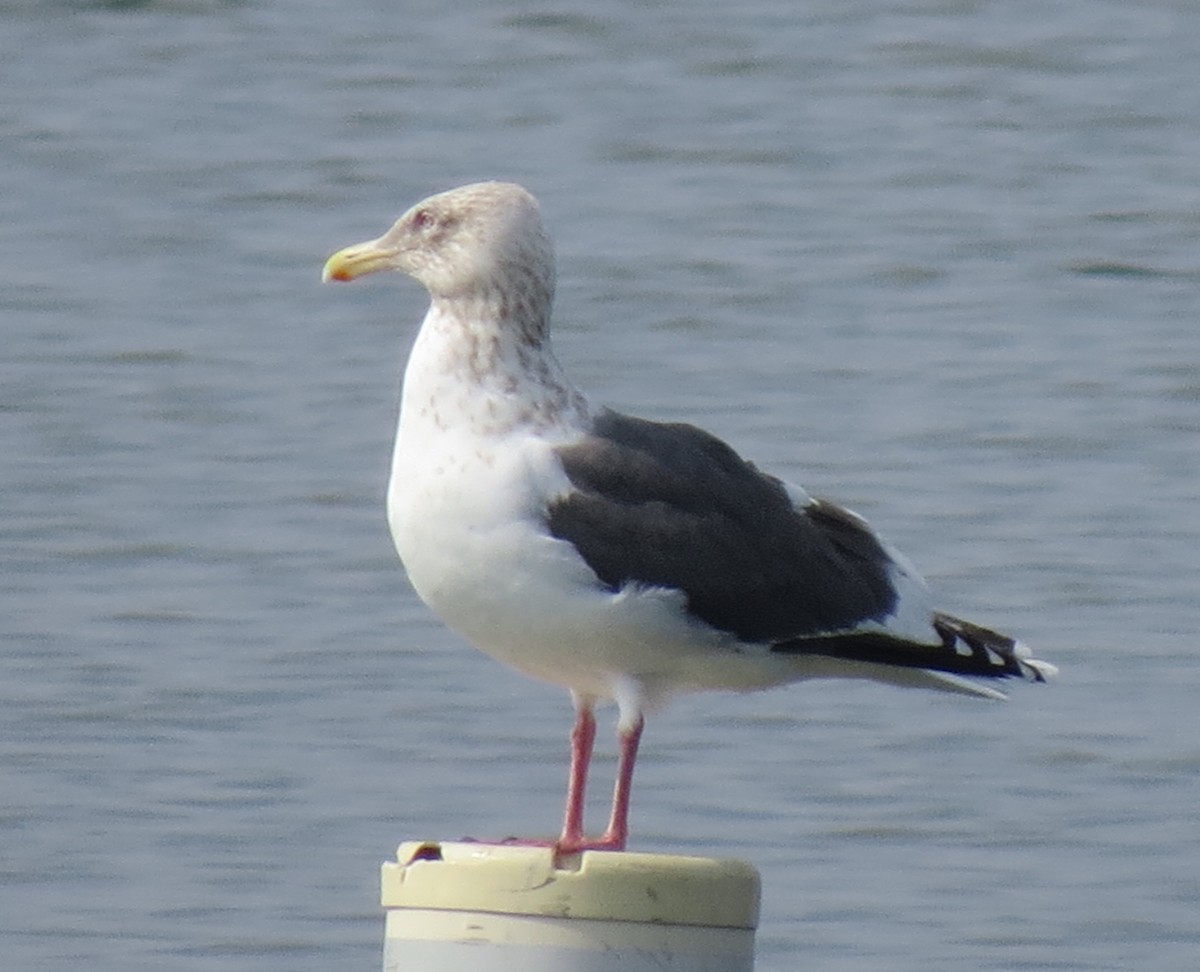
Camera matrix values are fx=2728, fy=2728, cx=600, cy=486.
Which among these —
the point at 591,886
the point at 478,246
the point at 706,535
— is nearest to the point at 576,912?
the point at 591,886

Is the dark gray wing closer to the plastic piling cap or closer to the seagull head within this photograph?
the seagull head

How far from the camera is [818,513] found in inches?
162

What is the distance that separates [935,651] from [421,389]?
2.79 ft

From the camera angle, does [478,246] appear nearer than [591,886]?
No

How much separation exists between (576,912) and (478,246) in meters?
1.06

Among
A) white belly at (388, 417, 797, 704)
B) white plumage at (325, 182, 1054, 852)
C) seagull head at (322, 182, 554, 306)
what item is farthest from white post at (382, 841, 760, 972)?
seagull head at (322, 182, 554, 306)

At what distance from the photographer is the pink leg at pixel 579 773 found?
3623mm

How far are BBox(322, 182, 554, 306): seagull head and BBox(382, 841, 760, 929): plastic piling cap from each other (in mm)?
923

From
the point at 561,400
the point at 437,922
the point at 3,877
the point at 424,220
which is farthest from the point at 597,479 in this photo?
the point at 3,877

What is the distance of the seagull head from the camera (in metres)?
3.80

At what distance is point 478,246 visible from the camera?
381 cm

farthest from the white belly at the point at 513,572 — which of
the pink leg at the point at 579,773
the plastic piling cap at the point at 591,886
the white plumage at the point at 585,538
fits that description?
the plastic piling cap at the point at 591,886

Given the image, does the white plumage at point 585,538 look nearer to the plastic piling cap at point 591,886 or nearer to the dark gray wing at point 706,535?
the dark gray wing at point 706,535

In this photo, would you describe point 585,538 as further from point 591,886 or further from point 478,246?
point 591,886
